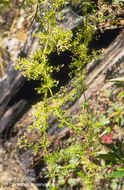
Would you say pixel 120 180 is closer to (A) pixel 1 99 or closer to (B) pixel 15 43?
Answer: (A) pixel 1 99

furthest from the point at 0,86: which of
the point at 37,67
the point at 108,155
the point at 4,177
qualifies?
the point at 108,155

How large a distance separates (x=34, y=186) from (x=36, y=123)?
196 cm

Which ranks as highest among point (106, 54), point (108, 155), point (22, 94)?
point (106, 54)

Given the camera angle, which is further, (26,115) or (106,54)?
(26,115)

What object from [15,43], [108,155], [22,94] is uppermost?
[15,43]

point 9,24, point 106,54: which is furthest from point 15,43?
point 106,54

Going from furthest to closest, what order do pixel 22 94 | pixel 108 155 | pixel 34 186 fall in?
1. pixel 22 94
2. pixel 34 186
3. pixel 108 155

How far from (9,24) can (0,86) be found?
5.29ft

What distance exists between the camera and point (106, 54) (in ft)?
8.59

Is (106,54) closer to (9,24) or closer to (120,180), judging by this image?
(120,180)

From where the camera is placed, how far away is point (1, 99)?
3.11m

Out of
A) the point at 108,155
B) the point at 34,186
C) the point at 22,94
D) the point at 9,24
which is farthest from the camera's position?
the point at 9,24

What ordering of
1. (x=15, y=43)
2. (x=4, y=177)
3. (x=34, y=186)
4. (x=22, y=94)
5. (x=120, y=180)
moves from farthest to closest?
(x=15, y=43), (x=22, y=94), (x=34, y=186), (x=4, y=177), (x=120, y=180)

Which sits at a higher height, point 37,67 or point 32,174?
point 37,67
